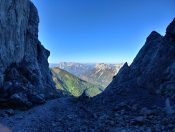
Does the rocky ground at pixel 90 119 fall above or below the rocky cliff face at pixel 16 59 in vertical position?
below

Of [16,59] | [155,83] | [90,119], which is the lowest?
[90,119]

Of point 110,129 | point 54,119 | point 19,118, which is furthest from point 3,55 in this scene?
point 110,129

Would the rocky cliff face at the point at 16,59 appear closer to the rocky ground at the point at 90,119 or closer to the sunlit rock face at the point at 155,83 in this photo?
the rocky ground at the point at 90,119

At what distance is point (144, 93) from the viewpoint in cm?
4247

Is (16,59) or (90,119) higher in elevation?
(16,59)

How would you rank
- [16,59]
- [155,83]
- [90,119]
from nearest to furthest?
1. [90,119]
2. [155,83]
3. [16,59]

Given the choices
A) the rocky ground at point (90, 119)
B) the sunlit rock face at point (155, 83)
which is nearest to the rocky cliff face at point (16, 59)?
the rocky ground at point (90, 119)

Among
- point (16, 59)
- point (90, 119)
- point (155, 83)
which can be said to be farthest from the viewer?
point (16, 59)

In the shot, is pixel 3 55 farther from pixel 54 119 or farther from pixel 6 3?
pixel 54 119

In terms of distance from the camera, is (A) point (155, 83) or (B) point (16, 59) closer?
(A) point (155, 83)

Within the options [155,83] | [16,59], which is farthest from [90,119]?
[16,59]

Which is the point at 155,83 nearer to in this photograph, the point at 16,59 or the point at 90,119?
the point at 90,119

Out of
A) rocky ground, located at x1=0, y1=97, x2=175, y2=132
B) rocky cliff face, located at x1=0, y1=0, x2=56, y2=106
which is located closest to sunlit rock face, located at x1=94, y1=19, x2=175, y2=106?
rocky ground, located at x1=0, y1=97, x2=175, y2=132

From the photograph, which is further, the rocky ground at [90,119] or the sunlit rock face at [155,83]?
the sunlit rock face at [155,83]
